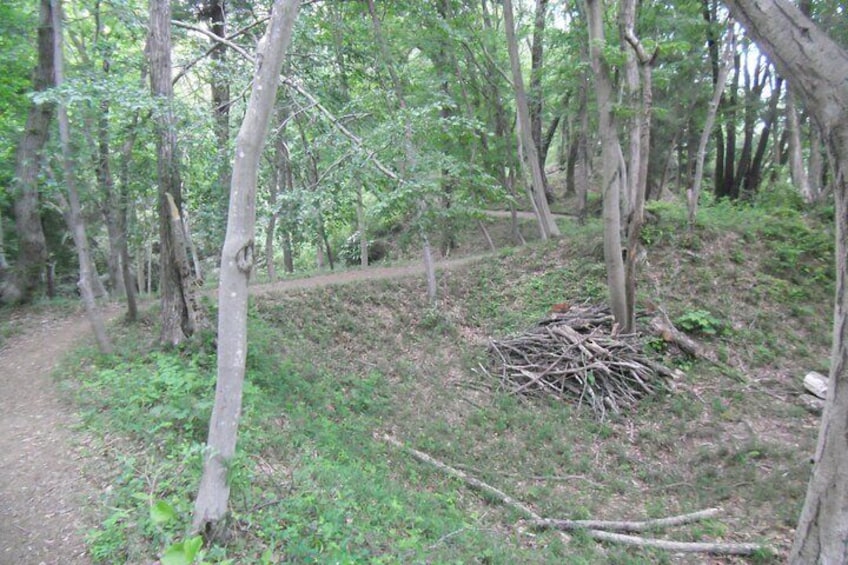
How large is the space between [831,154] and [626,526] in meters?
4.89

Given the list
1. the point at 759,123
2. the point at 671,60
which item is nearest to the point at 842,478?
the point at 671,60

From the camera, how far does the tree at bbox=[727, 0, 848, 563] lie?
10.2 ft

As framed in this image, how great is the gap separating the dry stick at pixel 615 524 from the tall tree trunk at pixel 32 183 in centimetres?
1123

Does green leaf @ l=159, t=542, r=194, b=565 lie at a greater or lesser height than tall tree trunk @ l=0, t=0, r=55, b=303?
lesser

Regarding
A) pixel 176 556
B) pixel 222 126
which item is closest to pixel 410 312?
pixel 222 126

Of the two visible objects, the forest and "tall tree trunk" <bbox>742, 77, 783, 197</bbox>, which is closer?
the forest

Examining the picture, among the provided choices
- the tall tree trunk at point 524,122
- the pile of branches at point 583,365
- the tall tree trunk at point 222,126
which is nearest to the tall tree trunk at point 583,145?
the tall tree trunk at point 524,122

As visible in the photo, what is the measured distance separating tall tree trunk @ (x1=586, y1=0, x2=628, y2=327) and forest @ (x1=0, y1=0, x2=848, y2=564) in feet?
0.18

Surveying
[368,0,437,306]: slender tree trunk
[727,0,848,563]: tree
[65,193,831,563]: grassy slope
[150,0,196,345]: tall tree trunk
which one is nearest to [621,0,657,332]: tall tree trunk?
[65,193,831,563]: grassy slope

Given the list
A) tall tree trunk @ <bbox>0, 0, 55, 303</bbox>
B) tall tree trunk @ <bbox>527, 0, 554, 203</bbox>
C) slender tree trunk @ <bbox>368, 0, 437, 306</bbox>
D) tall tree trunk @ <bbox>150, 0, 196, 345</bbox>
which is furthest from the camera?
tall tree trunk @ <bbox>527, 0, 554, 203</bbox>

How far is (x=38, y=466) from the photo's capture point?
5031 millimetres

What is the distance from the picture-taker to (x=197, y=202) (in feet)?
31.3

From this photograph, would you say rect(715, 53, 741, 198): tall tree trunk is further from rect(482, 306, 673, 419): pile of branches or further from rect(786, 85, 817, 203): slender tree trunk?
rect(482, 306, 673, 419): pile of branches

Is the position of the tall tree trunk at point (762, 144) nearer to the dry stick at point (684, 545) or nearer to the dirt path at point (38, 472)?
the dry stick at point (684, 545)
